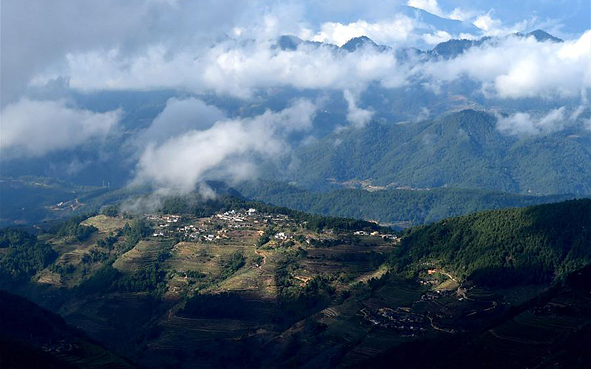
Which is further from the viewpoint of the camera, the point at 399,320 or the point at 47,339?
the point at 399,320

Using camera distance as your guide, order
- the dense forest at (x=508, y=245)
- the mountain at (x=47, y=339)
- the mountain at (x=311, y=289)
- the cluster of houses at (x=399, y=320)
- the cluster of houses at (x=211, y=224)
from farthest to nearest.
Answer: the cluster of houses at (x=211, y=224), the dense forest at (x=508, y=245), the cluster of houses at (x=399, y=320), the mountain at (x=311, y=289), the mountain at (x=47, y=339)

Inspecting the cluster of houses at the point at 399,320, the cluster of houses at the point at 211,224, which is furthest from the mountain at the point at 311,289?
the cluster of houses at the point at 211,224

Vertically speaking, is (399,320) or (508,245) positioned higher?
(508,245)

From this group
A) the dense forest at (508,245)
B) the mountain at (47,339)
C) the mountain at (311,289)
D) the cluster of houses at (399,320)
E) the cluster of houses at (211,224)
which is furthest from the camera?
the cluster of houses at (211,224)

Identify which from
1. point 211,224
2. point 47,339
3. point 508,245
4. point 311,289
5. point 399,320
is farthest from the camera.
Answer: point 211,224

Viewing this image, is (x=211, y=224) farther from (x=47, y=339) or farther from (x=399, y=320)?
(x=47, y=339)

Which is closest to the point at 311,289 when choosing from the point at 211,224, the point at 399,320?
the point at 399,320

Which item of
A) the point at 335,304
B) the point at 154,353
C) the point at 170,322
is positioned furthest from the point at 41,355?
the point at 335,304

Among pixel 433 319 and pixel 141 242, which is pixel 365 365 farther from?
pixel 141 242

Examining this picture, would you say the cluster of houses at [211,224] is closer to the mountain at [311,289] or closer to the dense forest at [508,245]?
the mountain at [311,289]
